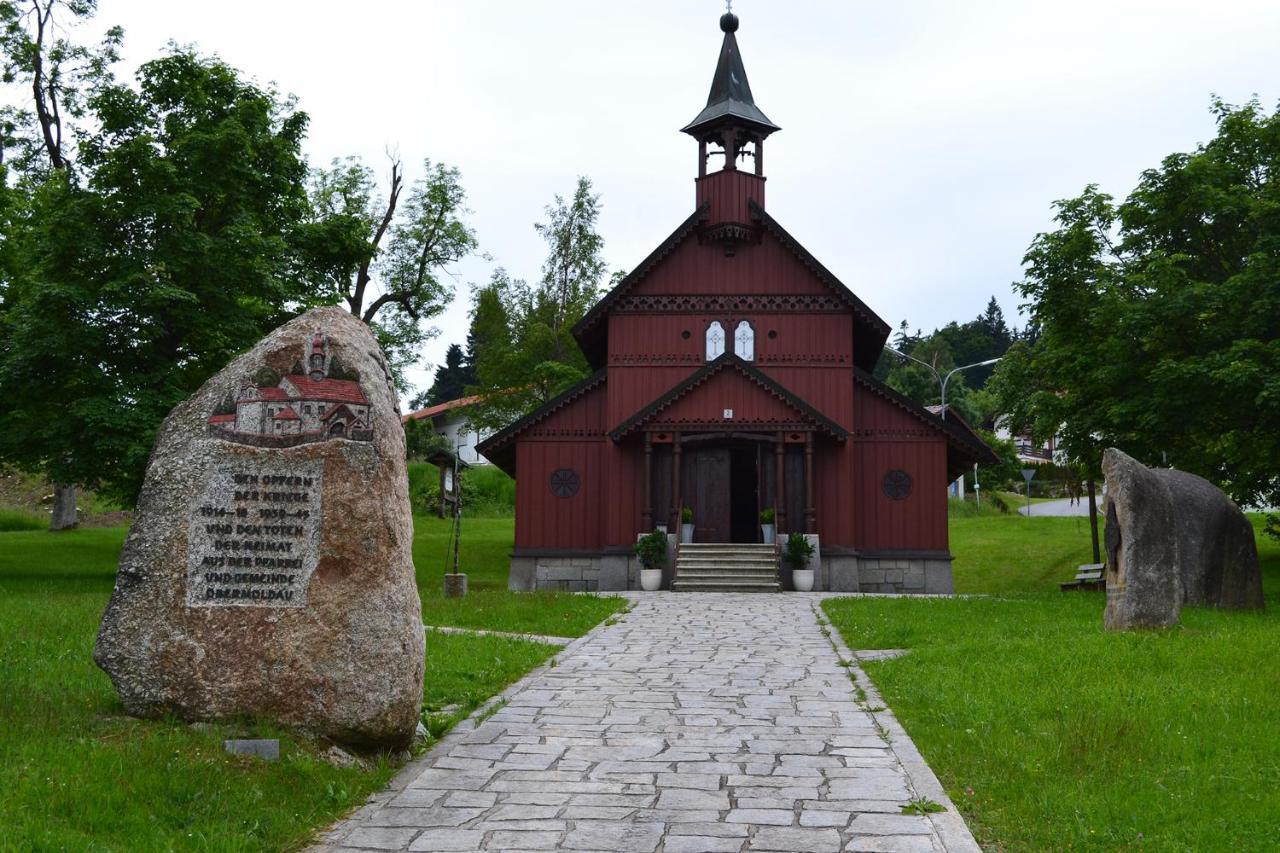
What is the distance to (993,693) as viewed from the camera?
889 cm

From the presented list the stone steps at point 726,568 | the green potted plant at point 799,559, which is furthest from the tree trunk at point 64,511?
the green potted plant at point 799,559

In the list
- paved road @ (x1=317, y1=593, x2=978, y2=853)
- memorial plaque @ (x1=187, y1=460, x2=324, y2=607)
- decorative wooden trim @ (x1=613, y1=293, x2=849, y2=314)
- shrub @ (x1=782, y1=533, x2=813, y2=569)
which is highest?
decorative wooden trim @ (x1=613, y1=293, x2=849, y2=314)

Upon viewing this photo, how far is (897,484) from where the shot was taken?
25.9 metres

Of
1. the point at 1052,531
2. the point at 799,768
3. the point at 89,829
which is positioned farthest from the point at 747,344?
the point at 89,829

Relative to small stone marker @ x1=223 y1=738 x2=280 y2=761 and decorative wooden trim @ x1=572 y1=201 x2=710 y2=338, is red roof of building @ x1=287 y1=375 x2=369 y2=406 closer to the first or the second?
small stone marker @ x1=223 y1=738 x2=280 y2=761

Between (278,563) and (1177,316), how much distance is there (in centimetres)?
1693

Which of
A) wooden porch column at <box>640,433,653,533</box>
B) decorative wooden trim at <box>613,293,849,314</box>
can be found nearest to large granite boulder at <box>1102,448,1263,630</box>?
wooden porch column at <box>640,433,653,533</box>

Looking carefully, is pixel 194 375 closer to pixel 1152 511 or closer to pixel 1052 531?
pixel 1152 511

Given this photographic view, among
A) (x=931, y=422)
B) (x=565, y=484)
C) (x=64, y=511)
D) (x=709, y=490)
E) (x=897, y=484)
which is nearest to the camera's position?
(x=709, y=490)

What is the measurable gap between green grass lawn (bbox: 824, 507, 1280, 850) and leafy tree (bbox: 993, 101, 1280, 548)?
5266 millimetres

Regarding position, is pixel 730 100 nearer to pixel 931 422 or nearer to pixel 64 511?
pixel 931 422

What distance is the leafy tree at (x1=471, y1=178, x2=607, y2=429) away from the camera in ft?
131

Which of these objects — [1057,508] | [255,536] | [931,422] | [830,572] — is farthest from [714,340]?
[1057,508]

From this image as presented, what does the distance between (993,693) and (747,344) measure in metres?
17.9
